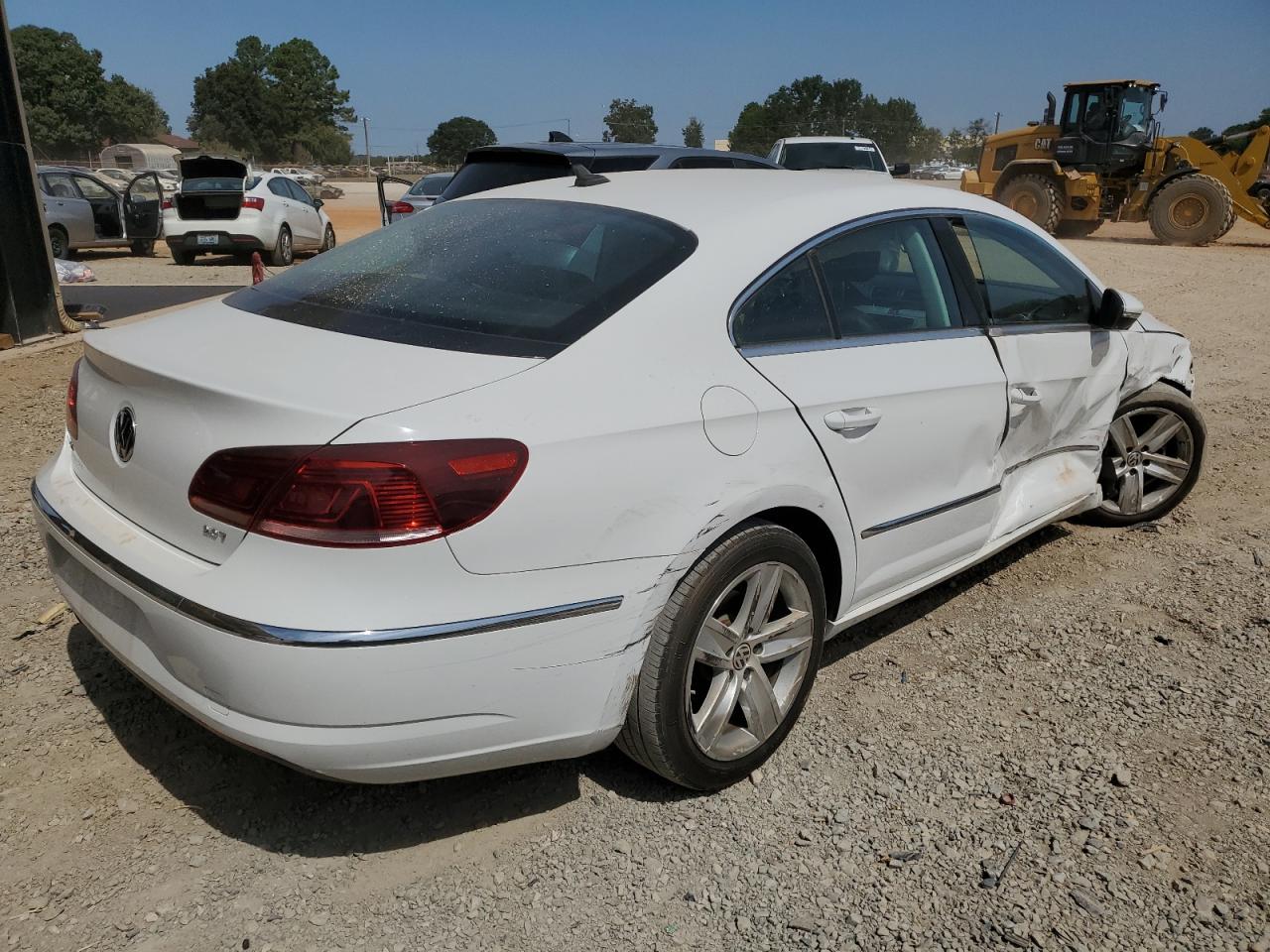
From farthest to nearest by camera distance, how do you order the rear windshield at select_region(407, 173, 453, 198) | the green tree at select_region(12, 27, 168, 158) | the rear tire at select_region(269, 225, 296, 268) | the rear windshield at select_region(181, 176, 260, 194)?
1. the green tree at select_region(12, 27, 168, 158)
2. the rear tire at select_region(269, 225, 296, 268)
3. the rear windshield at select_region(181, 176, 260, 194)
4. the rear windshield at select_region(407, 173, 453, 198)

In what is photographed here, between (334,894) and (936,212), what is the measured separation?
2.82 meters

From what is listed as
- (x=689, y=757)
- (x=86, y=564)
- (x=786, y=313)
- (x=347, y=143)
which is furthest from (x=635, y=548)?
(x=347, y=143)

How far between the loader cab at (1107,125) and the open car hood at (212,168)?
15.5 metres

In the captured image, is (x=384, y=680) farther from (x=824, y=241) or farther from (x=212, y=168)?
(x=212, y=168)

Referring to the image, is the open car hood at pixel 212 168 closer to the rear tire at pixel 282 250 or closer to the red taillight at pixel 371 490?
the rear tire at pixel 282 250

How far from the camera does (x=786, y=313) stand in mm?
2803

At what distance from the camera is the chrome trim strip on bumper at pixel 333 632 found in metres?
2.01

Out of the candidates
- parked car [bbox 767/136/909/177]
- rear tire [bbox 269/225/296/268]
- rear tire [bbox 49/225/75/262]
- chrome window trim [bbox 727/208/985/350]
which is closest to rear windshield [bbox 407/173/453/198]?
rear tire [bbox 269/225/296/268]

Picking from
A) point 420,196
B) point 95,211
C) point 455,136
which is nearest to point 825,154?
point 420,196

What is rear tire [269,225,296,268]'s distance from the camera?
16.2 m

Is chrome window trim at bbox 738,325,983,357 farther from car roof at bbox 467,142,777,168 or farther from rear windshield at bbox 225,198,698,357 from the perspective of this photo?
car roof at bbox 467,142,777,168

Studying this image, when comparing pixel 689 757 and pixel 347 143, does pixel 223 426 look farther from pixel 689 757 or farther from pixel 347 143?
Result: pixel 347 143

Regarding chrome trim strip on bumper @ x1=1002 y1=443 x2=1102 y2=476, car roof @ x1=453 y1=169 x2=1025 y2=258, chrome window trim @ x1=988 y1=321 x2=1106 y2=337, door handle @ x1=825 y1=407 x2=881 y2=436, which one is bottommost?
chrome trim strip on bumper @ x1=1002 y1=443 x2=1102 y2=476

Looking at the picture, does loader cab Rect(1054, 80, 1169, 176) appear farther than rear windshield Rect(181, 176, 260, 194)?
Yes
